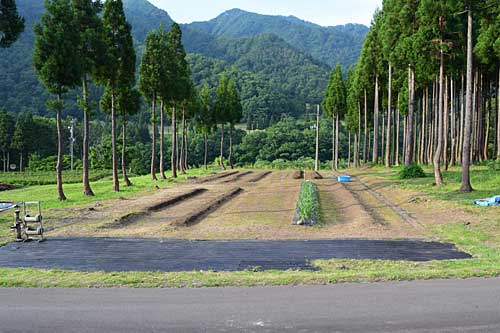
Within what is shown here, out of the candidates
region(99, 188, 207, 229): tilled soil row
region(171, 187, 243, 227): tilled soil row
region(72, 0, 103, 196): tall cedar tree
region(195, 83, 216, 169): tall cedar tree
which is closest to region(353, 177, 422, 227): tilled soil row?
region(171, 187, 243, 227): tilled soil row

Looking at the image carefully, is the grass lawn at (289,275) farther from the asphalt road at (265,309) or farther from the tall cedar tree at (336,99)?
the tall cedar tree at (336,99)

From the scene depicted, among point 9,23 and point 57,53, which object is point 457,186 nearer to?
point 57,53

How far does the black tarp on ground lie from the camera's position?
9.66 metres

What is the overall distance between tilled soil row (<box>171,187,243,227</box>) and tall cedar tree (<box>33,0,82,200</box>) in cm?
732

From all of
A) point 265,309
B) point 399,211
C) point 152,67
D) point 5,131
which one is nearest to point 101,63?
point 152,67

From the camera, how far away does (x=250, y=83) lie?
13962 cm

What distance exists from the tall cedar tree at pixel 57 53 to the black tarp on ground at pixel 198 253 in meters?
11.5

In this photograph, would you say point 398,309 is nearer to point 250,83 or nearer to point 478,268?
point 478,268

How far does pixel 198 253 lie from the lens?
10.8 m

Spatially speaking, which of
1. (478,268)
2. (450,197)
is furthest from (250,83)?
(478,268)

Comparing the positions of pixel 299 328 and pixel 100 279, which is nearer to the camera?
pixel 299 328

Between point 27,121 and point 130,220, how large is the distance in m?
61.8

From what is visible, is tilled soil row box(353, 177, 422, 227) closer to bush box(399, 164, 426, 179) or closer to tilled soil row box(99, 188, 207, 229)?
bush box(399, 164, 426, 179)

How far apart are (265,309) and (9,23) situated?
1634 cm
